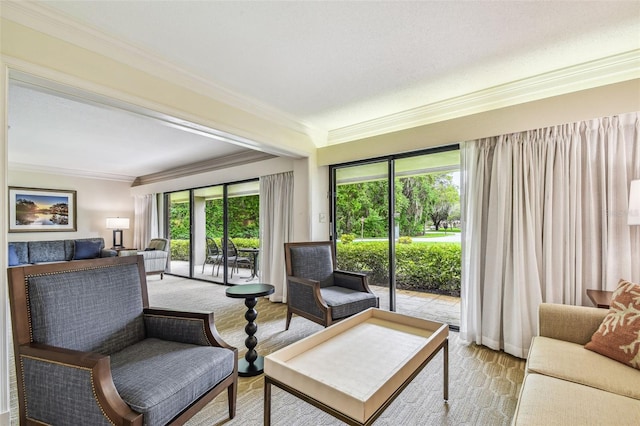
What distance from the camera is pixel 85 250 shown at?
6.34 m

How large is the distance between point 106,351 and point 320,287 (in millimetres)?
2183

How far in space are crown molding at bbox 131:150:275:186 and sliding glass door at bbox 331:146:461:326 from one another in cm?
176

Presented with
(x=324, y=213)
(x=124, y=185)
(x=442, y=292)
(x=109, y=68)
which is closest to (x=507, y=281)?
(x=442, y=292)

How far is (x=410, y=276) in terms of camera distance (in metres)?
4.06

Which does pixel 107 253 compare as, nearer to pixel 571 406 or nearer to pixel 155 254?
pixel 155 254

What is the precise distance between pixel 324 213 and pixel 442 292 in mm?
2045

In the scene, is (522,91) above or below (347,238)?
above

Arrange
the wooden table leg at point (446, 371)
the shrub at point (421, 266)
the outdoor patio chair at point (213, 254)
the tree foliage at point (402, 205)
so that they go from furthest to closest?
1. the outdoor patio chair at point (213, 254)
2. the shrub at point (421, 266)
3. the tree foliage at point (402, 205)
4. the wooden table leg at point (446, 371)

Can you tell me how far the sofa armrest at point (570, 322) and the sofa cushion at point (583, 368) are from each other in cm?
10

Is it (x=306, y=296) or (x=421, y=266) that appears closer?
(x=306, y=296)

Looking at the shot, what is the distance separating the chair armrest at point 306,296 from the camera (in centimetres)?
290

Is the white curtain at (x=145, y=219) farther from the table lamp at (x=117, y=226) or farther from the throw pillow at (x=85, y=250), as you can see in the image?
the throw pillow at (x=85, y=250)

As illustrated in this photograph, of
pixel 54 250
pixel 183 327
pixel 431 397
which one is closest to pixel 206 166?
pixel 54 250

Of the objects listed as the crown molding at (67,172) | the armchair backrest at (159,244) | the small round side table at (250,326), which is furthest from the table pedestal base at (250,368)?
the crown molding at (67,172)
